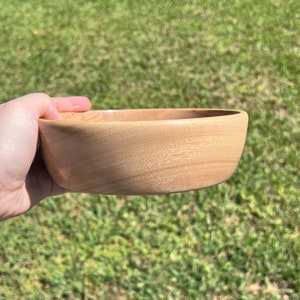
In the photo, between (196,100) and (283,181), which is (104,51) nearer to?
(196,100)

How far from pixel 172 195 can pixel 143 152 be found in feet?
5.52

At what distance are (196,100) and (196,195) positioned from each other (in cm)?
81

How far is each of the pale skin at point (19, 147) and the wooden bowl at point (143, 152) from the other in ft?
0.84

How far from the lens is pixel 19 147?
1.73 m

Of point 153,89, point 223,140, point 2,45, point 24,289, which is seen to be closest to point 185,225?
point 24,289

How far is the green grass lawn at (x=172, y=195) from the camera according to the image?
8.75 ft

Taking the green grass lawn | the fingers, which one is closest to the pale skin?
the fingers

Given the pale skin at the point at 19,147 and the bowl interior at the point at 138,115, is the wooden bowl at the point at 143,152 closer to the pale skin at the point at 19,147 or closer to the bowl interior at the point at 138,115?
the pale skin at the point at 19,147

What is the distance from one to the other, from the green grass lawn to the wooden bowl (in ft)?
4.34

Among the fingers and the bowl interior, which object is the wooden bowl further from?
the fingers

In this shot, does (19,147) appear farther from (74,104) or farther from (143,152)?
(143,152)

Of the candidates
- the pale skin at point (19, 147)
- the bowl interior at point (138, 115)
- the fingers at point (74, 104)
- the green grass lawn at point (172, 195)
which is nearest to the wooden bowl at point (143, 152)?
the pale skin at point (19, 147)

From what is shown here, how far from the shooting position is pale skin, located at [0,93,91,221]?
1.72 m

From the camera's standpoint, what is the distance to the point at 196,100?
3.53 m
